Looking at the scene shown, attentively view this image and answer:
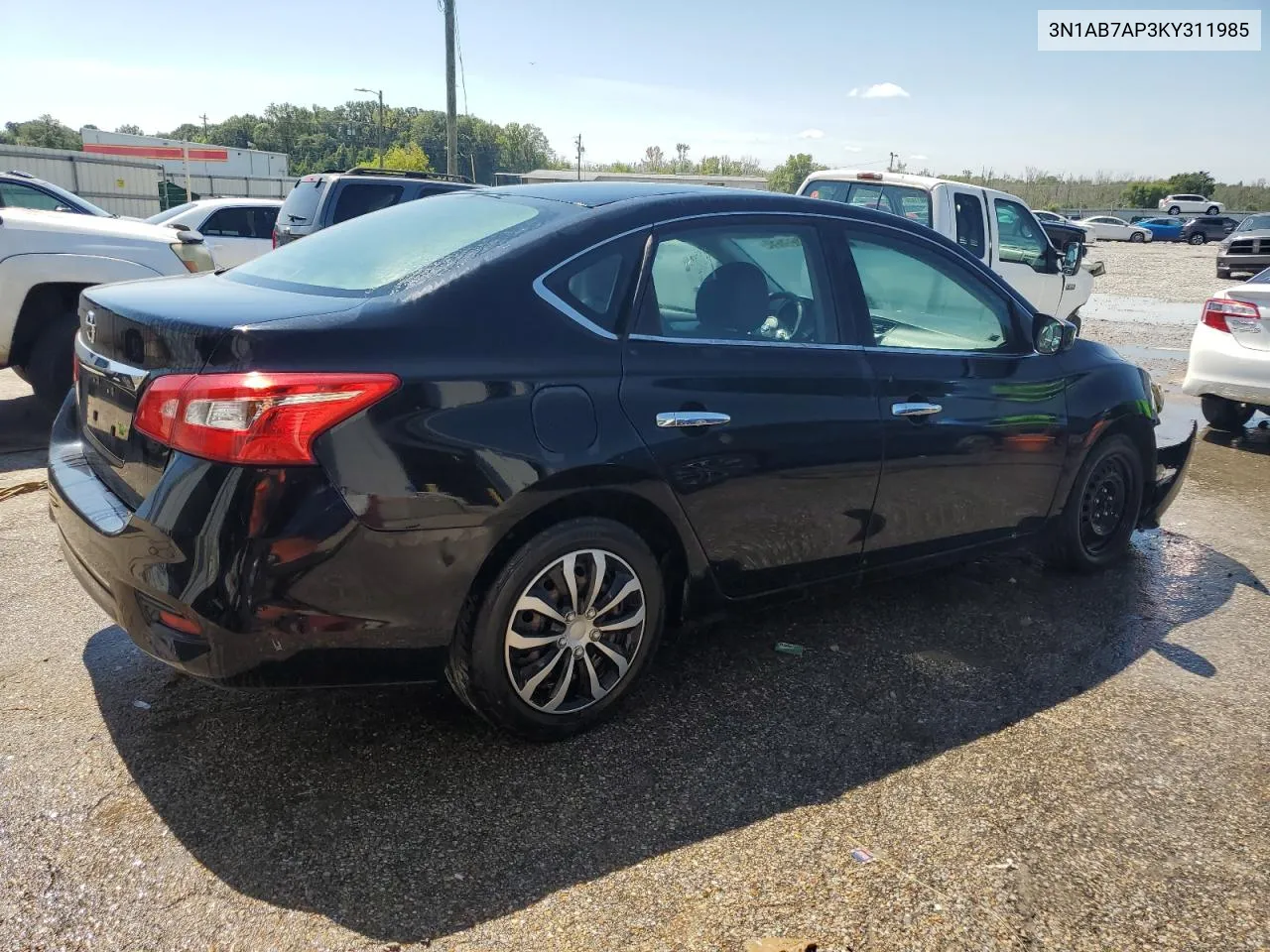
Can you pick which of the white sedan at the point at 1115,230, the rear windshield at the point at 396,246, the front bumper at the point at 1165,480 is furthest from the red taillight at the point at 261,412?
the white sedan at the point at 1115,230

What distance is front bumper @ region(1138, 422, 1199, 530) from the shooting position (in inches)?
197

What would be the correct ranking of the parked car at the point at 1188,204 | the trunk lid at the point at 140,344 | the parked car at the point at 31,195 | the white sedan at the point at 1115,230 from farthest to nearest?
the parked car at the point at 1188,204
the white sedan at the point at 1115,230
the parked car at the point at 31,195
the trunk lid at the point at 140,344

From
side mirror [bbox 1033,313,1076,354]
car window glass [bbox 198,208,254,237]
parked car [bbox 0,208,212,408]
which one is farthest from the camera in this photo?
car window glass [bbox 198,208,254,237]

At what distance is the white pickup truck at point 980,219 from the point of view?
9.95 metres

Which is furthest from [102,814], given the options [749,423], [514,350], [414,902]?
[749,423]

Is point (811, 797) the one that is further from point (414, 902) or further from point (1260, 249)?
A: point (1260, 249)

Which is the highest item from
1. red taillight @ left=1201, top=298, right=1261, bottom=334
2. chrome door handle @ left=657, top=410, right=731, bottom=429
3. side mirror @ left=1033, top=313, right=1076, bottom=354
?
side mirror @ left=1033, top=313, right=1076, bottom=354

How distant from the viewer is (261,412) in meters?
2.39

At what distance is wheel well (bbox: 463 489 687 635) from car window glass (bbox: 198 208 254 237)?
1315cm

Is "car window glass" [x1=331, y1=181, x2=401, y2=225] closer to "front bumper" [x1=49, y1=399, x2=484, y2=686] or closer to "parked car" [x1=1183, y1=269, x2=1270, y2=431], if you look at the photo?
"parked car" [x1=1183, y1=269, x2=1270, y2=431]

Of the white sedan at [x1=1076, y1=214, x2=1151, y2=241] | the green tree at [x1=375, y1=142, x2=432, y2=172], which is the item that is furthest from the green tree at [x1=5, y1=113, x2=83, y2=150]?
the white sedan at [x1=1076, y1=214, x2=1151, y2=241]

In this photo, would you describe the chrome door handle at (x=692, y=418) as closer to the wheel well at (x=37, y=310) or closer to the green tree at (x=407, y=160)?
the wheel well at (x=37, y=310)

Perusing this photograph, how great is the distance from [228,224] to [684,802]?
14.0 meters

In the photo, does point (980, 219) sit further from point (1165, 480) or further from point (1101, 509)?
point (1101, 509)
